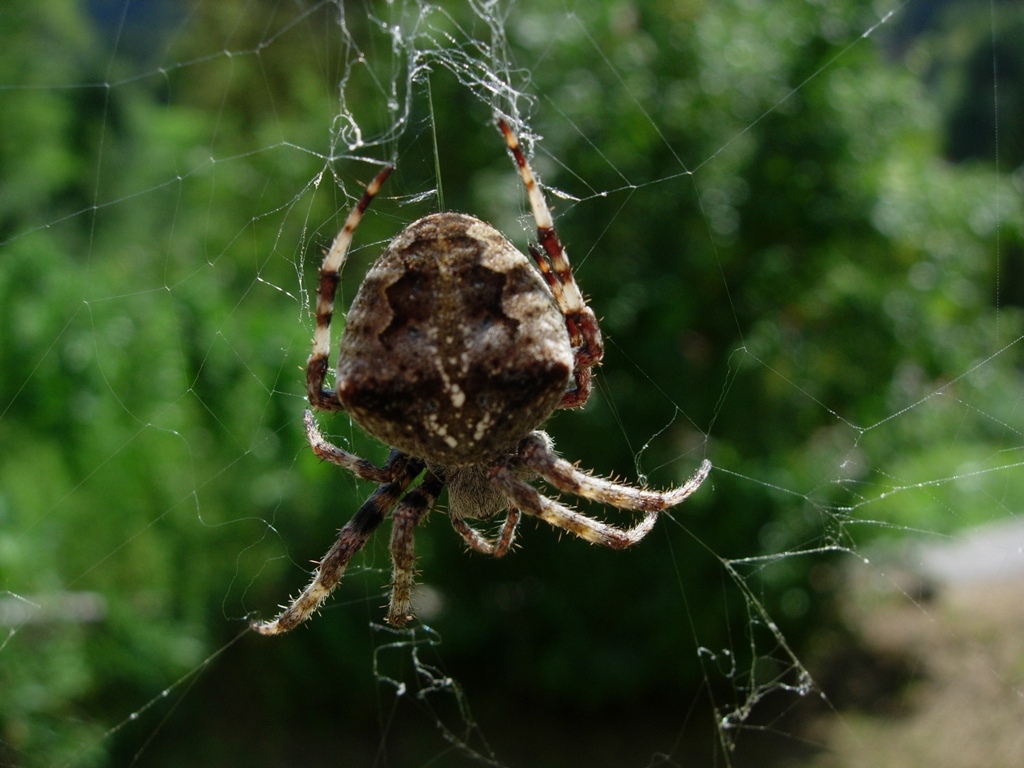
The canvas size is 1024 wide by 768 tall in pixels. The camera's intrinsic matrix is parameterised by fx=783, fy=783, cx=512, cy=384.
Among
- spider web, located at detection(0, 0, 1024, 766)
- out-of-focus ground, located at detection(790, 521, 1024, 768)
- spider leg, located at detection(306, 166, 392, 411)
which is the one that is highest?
spider leg, located at detection(306, 166, 392, 411)

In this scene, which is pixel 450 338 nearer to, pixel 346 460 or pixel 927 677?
pixel 346 460

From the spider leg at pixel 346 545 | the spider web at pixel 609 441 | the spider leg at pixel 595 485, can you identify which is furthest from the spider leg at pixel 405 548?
the spider web at pixel 609 441

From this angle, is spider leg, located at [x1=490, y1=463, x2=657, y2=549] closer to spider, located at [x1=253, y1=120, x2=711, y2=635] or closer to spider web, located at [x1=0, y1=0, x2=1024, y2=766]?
spider, located at [x1=253, y1=120, x2=711, y2=635]

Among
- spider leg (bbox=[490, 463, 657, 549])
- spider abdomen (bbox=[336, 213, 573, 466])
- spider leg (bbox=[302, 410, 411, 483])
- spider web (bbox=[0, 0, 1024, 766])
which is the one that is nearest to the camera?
spider abdomen (bbox=[336, 213, 573, 466])

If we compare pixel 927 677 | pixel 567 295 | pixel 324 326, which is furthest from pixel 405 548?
pixel 927 677

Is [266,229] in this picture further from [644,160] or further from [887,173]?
[887,173]

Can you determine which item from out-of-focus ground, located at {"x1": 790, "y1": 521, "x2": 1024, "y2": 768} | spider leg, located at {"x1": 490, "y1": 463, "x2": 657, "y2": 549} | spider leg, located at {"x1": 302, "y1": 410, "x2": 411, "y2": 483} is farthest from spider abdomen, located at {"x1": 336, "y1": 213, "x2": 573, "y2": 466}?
out-of-focus ground, located at {"x1": 790, "y1": 521, "x2": 1024, "y2": 768}

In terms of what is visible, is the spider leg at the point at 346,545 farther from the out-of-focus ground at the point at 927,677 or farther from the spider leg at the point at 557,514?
the out-of-focus ground at the point at 927,677
